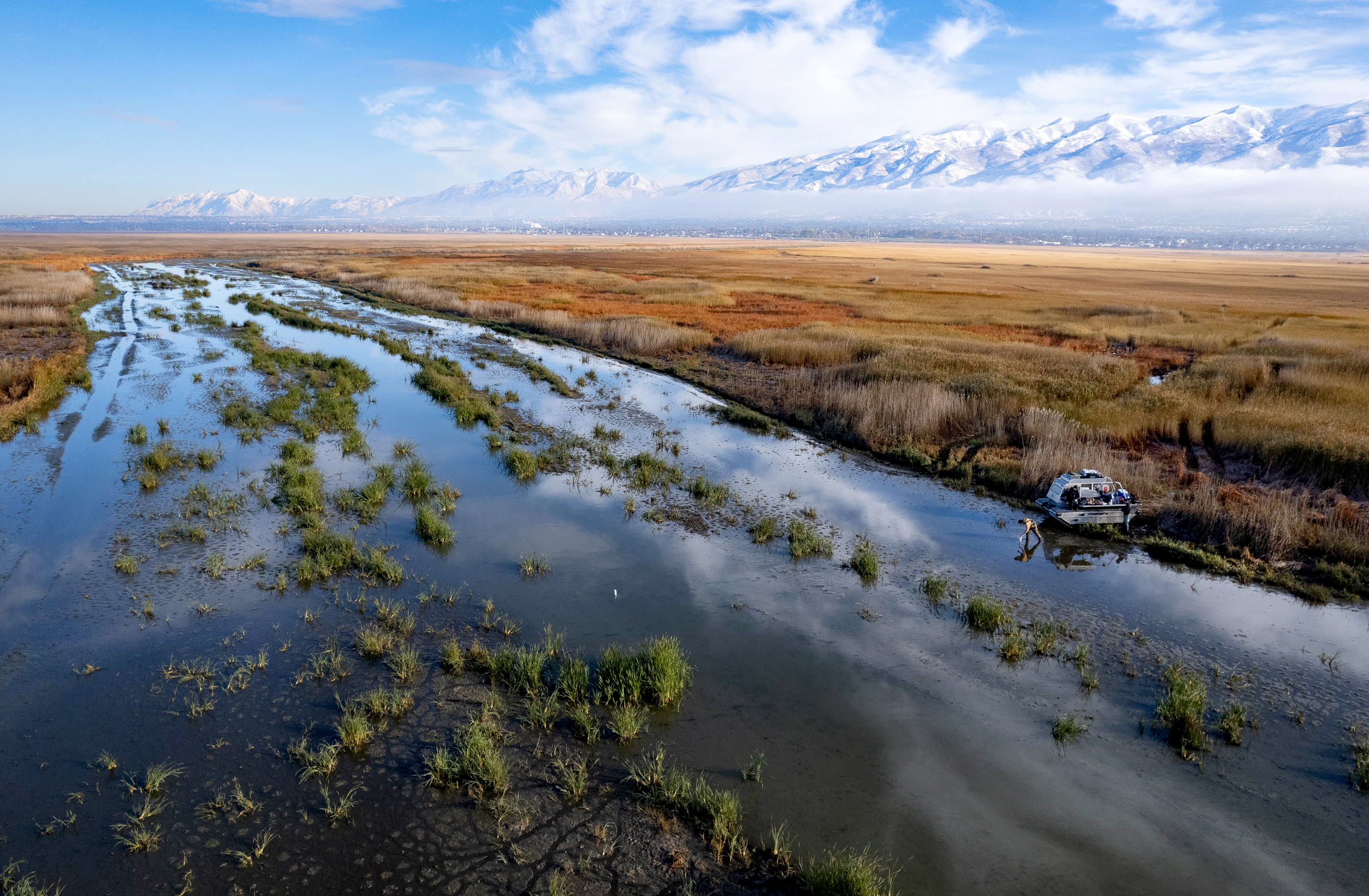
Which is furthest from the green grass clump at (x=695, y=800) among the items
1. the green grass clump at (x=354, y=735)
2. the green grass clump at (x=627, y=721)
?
the green grass clump at (x=354, y=735)

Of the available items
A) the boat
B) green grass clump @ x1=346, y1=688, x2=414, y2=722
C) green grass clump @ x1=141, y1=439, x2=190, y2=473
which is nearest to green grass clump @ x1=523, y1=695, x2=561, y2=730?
green grass clump @ x1=346, y1=688, x2=414, y2=722

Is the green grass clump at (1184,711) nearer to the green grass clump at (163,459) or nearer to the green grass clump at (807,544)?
the green grass clump at (807,544)

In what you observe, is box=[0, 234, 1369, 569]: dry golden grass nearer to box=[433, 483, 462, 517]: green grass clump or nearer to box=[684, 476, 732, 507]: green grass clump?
box=[684, 476, 732, 507]: green grass clump

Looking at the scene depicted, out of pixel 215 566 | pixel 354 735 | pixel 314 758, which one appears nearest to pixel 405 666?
pixel 354 735

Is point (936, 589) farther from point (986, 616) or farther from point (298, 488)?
point (298, 488)

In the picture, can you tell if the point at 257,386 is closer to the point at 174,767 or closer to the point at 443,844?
the point at 174,767

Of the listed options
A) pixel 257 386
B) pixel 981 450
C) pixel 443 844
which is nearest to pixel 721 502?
pixel 981 450
